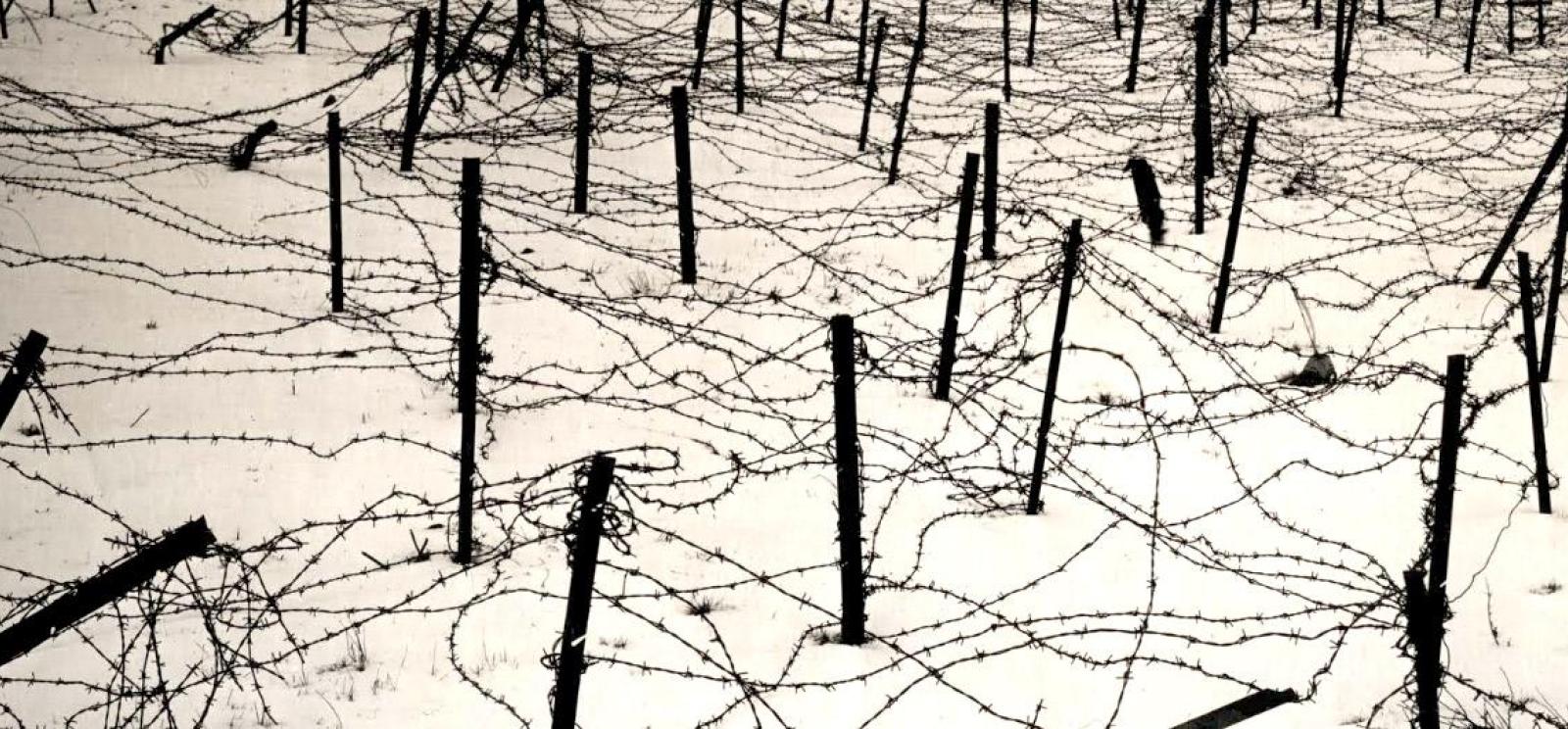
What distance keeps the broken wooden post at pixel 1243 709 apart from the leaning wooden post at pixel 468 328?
119 inches

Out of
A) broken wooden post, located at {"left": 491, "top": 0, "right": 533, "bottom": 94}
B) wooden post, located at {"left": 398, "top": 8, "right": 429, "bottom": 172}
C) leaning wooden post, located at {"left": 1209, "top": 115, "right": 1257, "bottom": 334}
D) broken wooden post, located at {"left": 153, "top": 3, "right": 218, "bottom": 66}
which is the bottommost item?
leaning wooden post, located at {"left": 1209, "top": 115, "right": 1257, "bottom": 334}

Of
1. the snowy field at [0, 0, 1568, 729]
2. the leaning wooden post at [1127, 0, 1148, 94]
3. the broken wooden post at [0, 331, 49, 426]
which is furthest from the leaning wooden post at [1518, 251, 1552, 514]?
the leaning wooden post at [1127, 0, 1148, 94]

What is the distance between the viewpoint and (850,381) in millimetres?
4488

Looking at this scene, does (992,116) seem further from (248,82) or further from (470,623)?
(248,82)

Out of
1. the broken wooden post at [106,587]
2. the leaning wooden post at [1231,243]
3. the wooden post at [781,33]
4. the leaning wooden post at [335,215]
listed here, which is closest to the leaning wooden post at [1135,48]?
the wooden post at [781,33]

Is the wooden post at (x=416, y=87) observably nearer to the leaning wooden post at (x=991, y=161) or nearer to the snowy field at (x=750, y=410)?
the snowy field at (x=750, y=410)

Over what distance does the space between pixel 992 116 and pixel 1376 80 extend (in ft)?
31.2

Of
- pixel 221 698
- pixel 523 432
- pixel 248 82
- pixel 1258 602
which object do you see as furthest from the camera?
pixel 248 82

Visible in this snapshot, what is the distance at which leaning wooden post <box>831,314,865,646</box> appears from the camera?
445 cm

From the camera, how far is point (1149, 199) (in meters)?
10.5

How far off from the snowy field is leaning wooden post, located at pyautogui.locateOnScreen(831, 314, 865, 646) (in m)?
0.12

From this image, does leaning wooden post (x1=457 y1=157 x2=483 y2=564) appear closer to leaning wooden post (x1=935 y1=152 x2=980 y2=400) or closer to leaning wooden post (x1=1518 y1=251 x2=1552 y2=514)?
leaning wooden post (x1=935 y1=152 x2=980 y2=400)

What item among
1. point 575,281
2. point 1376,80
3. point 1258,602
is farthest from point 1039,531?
point 1376,80

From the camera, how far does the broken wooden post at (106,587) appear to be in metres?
3.01
